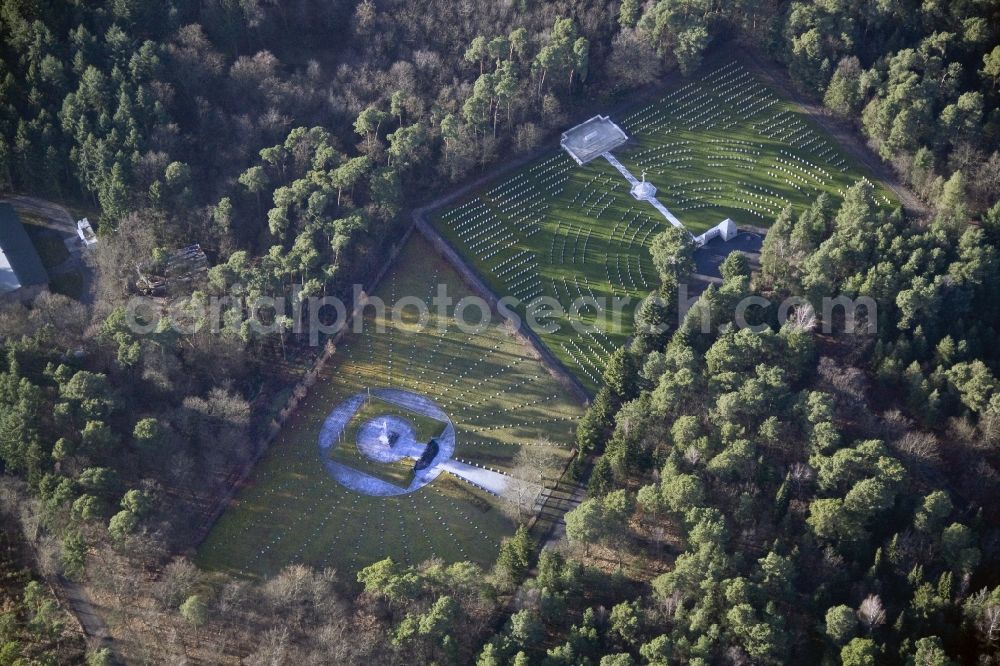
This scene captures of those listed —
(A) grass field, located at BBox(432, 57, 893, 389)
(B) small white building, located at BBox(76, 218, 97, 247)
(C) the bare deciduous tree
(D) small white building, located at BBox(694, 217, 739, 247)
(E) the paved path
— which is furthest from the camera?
(E) the paved path

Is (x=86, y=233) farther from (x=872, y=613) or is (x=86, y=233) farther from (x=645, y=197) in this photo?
(x=872, y=613)

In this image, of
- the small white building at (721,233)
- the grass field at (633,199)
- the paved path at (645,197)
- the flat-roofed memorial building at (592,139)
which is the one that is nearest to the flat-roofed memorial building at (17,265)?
the grass field at (633,199)

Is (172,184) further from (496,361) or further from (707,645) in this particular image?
(707,645)

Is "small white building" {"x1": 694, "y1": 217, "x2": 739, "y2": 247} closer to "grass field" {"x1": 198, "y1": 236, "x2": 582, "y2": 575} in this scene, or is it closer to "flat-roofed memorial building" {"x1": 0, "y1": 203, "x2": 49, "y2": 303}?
"grass field" {"x1": 198, "y1": 236, "x2": 582, "y2": 575}

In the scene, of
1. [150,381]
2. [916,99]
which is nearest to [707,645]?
[150,381]

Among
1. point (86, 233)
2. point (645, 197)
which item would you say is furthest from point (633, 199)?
point (86, 233)

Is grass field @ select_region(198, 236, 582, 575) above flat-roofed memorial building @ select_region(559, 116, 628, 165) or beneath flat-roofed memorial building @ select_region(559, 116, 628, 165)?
beneath

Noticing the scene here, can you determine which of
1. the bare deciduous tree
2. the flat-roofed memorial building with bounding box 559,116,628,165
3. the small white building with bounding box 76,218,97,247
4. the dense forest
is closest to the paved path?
the flat-roofed memorial building with bounding box 559,116,628,165
